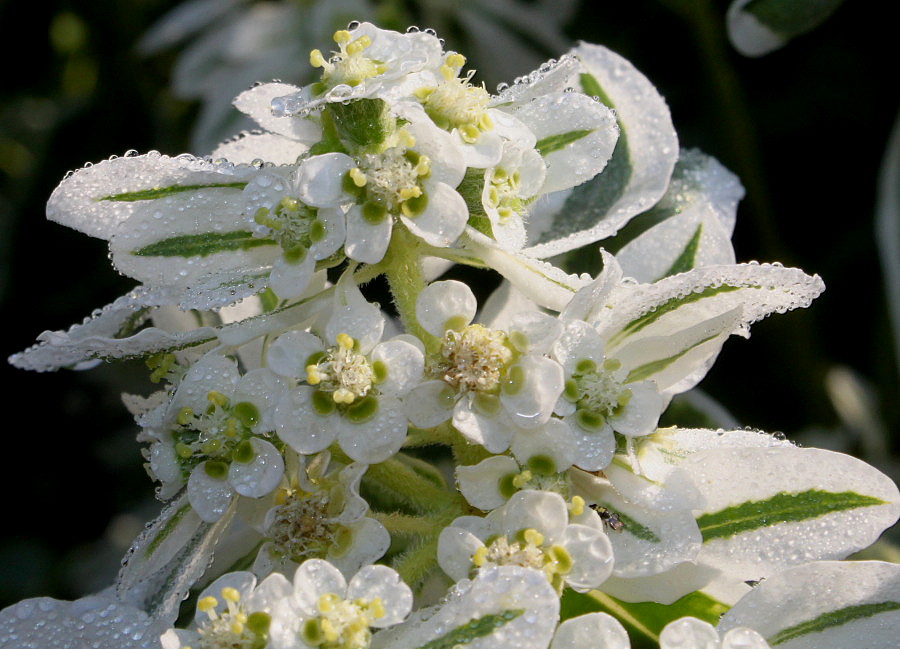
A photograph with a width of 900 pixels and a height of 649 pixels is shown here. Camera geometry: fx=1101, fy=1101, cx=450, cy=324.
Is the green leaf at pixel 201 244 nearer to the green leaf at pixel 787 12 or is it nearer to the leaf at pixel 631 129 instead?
the leaf at pixel 631 129

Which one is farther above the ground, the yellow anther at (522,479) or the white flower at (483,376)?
the white flower at (483,376)

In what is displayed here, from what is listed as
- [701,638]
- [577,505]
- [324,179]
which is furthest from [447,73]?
[701,638]

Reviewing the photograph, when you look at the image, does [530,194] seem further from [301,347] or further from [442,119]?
[301,347]

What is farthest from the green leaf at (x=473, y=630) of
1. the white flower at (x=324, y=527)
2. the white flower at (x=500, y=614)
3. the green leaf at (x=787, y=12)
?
the green leaf at (x=787, y=12)

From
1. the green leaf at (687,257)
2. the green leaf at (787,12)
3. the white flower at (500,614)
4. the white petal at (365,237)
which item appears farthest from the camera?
the green leaf at (787,12)

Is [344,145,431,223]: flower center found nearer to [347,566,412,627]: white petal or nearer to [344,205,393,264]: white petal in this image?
[344,205,393,264]: white petal

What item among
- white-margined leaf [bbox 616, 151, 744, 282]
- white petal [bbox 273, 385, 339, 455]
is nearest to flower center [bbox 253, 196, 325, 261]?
white petal [bbox 273, 385, 339, 455]

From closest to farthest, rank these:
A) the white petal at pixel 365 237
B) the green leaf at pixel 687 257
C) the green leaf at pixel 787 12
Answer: the white petal at pixel 365 237 < the green leaf at pixel 687 257 < the green leaf at pixel 787 12
